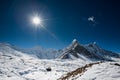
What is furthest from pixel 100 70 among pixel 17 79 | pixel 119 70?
pixel 17 79

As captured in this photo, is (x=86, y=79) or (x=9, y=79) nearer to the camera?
(x=86, y=79)

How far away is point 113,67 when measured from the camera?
77.0ft

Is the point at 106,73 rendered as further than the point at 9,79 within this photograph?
No

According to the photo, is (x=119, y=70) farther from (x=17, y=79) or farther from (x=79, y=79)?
(x=17, y=79)

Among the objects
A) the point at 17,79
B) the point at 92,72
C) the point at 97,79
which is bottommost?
the point at 97,79

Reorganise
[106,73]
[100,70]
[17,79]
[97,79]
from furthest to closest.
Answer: [17,79], [100,70], [106,73], [97,79]

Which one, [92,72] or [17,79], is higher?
[17,79]

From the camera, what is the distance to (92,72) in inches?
894

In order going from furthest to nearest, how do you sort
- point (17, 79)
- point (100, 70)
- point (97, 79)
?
1. point (17, 79)
2. point (100, 70)
3. point (97, 79)

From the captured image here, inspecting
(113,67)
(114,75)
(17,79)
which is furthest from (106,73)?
(17,79)

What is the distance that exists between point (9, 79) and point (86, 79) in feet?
295

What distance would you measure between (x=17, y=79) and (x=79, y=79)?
86657mm

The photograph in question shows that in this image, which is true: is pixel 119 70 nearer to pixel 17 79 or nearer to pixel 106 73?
pixel 106 73

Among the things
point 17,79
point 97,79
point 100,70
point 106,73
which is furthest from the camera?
point 17,79
